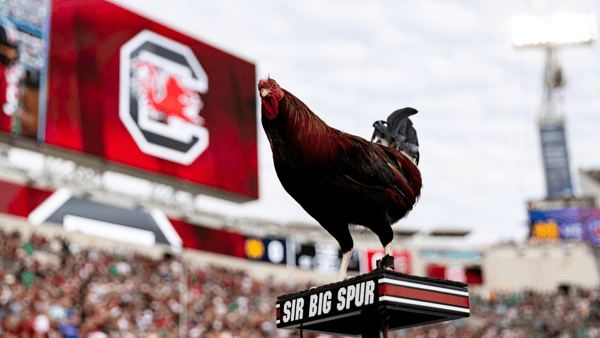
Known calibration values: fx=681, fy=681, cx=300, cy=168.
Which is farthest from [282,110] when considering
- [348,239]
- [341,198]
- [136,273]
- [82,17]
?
[82,17]

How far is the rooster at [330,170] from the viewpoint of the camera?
331 centimetres

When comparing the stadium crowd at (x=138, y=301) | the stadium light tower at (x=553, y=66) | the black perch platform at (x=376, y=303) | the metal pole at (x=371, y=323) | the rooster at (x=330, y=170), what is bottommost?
the metal pole at (x=371, y=323)

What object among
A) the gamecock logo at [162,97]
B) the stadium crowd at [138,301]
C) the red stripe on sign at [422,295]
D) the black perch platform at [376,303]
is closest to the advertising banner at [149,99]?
the gamecock logo at [162,97]

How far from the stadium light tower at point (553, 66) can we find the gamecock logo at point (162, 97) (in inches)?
1186

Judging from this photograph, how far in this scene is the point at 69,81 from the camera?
18.9 m

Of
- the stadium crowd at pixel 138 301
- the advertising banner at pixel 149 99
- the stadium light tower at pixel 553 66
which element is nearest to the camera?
the stadium crowd at pixel 138 301

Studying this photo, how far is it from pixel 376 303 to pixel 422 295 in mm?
265

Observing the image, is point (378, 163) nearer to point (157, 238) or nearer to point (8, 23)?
point (8, 23)

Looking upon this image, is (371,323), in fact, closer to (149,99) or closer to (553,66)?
(149,99)

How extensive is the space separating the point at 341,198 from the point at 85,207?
1761 cm

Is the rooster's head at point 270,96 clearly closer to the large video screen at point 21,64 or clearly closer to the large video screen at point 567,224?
the large video screen at point 21,64

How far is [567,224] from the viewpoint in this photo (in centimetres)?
3878

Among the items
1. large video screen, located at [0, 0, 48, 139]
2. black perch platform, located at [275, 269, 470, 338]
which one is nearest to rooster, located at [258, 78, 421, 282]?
black perch platform, located at [275, 269, 470, 338]

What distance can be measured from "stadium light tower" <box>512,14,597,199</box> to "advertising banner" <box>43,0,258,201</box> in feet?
93.3
